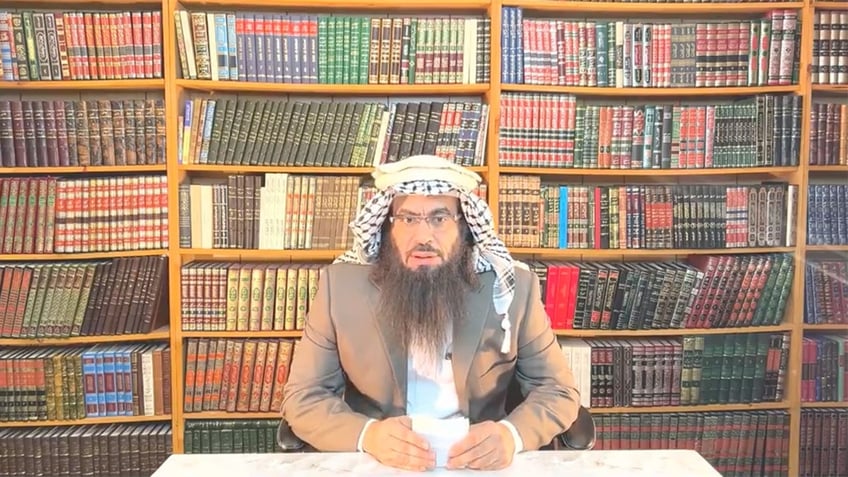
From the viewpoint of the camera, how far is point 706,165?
2.81 m

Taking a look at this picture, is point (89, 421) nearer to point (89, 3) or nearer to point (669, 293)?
point (89, 3)

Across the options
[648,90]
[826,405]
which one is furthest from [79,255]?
[826,405]

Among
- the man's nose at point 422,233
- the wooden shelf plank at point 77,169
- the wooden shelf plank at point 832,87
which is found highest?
the wooden shelf plank at point 832,87

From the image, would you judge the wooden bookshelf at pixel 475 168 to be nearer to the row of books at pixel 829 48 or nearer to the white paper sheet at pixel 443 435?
the row of books at pixel 829 48

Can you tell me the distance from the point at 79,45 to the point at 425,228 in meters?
1.75

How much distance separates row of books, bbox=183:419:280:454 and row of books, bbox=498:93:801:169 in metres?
1.50

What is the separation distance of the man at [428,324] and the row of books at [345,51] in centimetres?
97

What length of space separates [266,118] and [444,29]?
Result: 0.81 meters

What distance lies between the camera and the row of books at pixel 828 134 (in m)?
2.78

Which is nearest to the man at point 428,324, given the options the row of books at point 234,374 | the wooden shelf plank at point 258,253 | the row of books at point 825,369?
the wooden shelf plank at point 258,253

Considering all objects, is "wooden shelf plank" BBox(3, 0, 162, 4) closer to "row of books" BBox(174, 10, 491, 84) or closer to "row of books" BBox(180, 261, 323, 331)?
"row of books" BBox(174, 10, 491, 84)

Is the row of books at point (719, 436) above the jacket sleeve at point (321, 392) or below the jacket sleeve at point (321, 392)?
below

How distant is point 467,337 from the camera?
6.13 ft

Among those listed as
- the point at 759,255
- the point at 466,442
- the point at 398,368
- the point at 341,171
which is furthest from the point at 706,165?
the point at 466,442
